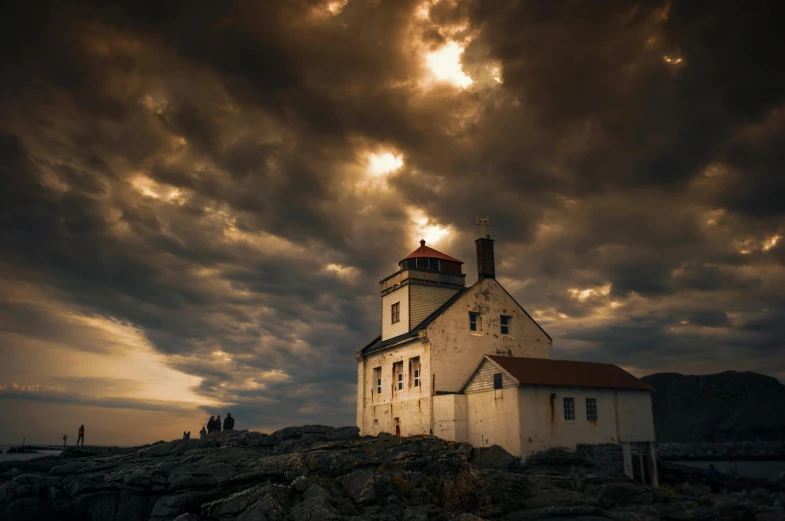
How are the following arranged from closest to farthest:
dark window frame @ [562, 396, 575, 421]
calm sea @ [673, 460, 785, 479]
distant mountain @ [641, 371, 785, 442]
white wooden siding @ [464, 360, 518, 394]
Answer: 1. dark window frame @ [562, 396, 575, 421]
2. white wooden siding @ [464, 360, 518, 394]
3. calm sea @ [673, 460, 785, 479]
4. distant mountain @ [641, 371, 785, 442]

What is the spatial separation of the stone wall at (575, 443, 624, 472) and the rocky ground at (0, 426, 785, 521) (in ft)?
17.3

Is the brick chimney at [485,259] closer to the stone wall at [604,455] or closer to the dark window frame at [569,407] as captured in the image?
the dark window frame at [569,407]

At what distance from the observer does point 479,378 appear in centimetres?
3484

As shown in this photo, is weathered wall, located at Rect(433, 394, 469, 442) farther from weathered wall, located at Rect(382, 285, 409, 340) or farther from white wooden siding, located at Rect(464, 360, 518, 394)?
weathered wall, located at Rect(382, 285, 409, 340)

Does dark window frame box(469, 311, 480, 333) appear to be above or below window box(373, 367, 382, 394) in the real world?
above

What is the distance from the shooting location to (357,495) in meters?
18.9

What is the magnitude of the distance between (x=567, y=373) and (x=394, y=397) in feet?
45.3

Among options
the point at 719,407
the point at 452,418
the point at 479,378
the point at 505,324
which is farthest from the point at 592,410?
the point at 719,407

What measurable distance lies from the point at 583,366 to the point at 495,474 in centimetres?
1496

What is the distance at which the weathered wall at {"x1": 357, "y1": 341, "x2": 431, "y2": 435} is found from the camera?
38.0m

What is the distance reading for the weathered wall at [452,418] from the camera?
34688mm

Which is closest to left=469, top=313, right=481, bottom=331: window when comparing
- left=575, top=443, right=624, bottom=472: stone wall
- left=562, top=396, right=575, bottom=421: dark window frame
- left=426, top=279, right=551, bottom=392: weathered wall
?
left=426, top=279, right=551, bottom=392: weathered wall

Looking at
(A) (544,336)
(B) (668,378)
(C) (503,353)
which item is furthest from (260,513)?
(B) (668,378)

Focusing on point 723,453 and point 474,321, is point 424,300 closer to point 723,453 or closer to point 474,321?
point 474,321
